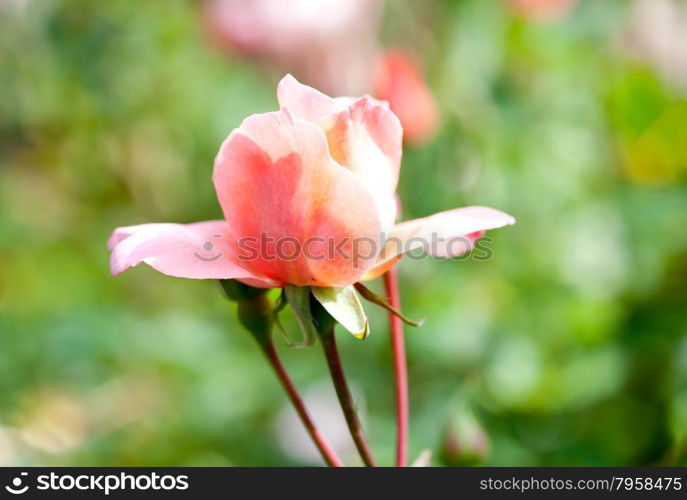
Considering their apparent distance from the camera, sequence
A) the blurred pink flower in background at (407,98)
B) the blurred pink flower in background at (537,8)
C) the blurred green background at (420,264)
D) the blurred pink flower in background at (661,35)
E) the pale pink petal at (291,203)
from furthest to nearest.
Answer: the blurred pink flower in background at (661,35)
the blurred pink flower in background at (537,8)
the blurred pink flower in background at (407,98)
the blurred green background at (420,264)
the pale pink petal at (291,203)

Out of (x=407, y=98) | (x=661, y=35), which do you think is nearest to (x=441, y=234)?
(x=407, y=98)

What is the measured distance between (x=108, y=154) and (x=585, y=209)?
112 cm

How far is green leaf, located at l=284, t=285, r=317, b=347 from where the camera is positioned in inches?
21.1

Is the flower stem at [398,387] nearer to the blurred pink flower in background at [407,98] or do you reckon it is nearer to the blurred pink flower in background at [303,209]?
the blurred pink flower in background at [303,209]

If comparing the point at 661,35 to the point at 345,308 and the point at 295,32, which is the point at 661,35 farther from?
the point at 345,308

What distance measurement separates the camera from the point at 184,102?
184 centimetres

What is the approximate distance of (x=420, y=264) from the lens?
128 cm

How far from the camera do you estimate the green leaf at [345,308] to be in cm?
52

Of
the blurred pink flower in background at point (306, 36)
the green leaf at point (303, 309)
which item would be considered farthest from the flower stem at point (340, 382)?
the blurred pink flower in background at point (306, 36)

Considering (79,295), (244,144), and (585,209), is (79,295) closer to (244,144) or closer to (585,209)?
(585,209)

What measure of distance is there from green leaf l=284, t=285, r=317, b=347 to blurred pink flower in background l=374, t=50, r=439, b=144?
2.18 feet

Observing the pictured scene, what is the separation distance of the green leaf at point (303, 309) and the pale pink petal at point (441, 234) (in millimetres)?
41

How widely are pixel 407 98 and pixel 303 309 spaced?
2.34ft
